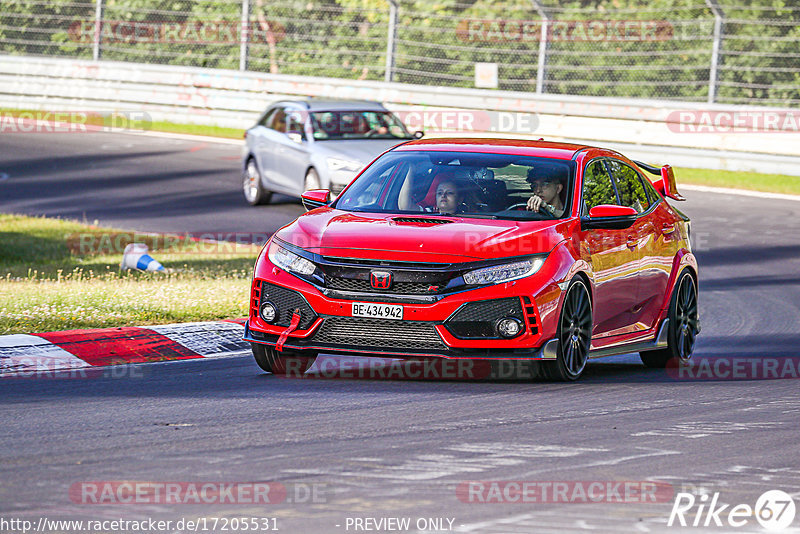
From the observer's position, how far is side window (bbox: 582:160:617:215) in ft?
33.7

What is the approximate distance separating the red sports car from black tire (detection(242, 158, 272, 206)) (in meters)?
11.7

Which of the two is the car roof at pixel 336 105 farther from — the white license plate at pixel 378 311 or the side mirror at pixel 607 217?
the white license plate at pixel 378 311

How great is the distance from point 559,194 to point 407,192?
1082 mm

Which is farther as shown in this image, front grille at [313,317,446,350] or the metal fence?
the metal fence

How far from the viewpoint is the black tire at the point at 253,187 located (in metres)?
22.5

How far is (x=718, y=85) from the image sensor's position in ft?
86.2

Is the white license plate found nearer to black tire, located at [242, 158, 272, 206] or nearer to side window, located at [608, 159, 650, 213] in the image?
side window, located at [608, 159, 650, 213]

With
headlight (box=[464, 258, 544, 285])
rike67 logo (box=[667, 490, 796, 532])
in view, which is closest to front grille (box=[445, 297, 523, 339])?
headlight (box=[464, 258, 544, 285])

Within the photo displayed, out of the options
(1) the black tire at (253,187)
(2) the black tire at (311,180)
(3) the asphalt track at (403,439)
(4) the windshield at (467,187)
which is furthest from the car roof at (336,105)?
(4) the windshield at (467,187)

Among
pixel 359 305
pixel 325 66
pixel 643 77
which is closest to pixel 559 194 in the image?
pixel 359 305

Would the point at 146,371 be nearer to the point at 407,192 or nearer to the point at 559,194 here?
the point at 407,192

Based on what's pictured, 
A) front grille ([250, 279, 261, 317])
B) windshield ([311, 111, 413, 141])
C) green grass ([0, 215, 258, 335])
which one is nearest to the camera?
front grille ([250, 279, 261, 317])

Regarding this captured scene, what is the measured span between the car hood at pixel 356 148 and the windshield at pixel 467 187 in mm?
9866

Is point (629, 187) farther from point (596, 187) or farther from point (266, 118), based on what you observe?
point (266, 118)
